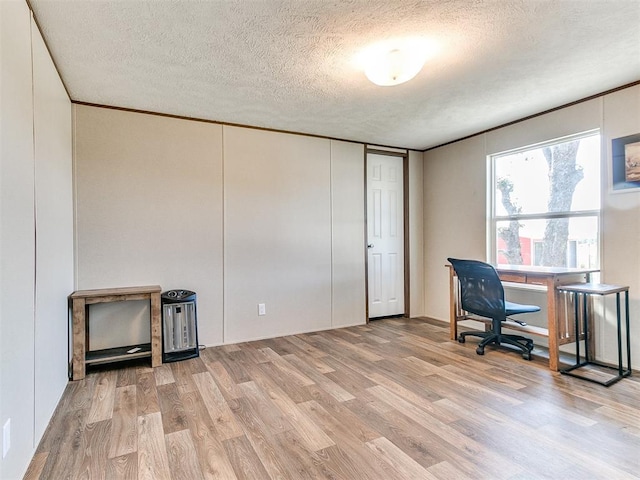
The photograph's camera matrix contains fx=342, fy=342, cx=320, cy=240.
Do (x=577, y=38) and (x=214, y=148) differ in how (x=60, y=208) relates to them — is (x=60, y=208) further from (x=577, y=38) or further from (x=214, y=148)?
(x=577, y=38)

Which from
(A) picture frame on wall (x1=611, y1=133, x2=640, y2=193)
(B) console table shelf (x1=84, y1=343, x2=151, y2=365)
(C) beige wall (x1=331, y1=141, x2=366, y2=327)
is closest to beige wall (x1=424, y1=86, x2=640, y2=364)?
(A) picture frame on wall (x1=611, y1=133, x2=640, y2=193)

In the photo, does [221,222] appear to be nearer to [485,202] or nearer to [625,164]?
[485,202]

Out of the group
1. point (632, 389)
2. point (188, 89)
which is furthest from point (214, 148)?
point (632, 389)

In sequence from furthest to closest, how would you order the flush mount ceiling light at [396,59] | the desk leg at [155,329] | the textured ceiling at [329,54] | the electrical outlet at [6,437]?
1. the desk leg at [155,329]
2. the flush mount ceiling light at [396,59]
3. the textured ceiling at [329,54]
4. the electrical outlet at [6,437]

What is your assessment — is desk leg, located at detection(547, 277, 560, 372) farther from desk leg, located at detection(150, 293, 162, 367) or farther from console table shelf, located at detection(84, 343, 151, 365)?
console table shelf, located at detection(84, 343, 151, 365)

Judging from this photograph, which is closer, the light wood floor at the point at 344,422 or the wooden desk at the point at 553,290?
the light wood floor at the point at 344,422

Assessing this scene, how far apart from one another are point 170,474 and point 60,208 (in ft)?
6.52

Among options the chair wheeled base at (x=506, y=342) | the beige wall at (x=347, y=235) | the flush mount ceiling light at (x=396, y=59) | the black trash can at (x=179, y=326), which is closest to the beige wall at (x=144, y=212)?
the black trash can at (x=179, y=326)

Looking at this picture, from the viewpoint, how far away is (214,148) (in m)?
3.52

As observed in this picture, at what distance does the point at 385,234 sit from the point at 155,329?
2983 mm

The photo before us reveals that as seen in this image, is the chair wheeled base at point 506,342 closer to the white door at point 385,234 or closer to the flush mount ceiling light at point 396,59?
the white door at point 385,234

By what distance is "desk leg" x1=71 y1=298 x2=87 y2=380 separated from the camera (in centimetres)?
267

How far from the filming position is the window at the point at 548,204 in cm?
306

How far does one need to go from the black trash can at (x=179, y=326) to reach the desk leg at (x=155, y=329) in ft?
0.28
